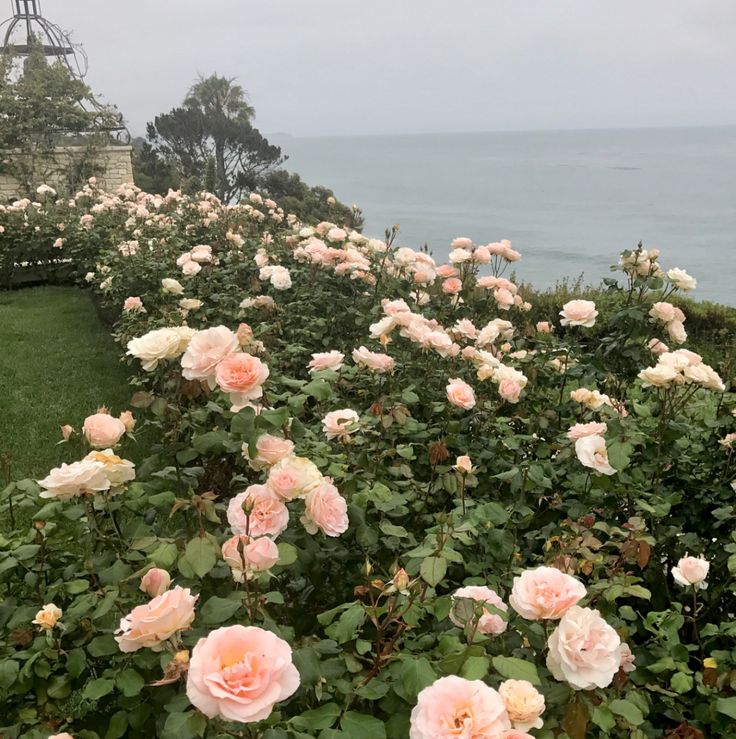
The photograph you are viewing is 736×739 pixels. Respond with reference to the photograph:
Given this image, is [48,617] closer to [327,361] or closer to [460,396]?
[327,361]

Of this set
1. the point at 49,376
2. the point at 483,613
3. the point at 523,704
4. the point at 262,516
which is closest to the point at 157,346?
the point at 262,516

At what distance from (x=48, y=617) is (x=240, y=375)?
526 mm

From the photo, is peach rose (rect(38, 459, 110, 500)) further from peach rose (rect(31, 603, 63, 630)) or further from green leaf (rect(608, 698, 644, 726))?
green leaf (rect(608, 698, 644, 726))

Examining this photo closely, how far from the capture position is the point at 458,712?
0.74 meters

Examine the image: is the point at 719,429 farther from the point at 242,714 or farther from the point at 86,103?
the point at 86,103

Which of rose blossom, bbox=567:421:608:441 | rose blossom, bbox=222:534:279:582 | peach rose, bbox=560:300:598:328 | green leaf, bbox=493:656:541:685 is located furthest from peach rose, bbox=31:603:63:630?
peach rose, bbox=560:300:598:328

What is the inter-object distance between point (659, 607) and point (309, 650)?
1248mm

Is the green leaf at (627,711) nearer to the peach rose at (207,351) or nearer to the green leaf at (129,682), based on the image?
the green leaf at (129,682)

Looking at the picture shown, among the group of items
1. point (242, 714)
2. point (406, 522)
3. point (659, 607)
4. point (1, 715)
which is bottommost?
point (1, 715)

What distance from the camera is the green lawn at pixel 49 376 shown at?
3.88m

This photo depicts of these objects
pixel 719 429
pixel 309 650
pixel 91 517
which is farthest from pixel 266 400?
pixel 719 429

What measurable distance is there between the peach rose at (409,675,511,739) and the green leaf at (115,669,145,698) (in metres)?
0.45

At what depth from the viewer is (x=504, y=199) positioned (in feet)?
165

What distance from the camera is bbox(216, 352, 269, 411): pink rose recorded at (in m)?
1.18
